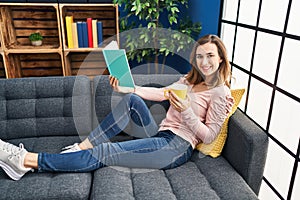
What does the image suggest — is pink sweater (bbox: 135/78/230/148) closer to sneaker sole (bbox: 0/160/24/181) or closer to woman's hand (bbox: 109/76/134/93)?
woman's hand (bbox: 109/76/134/93)

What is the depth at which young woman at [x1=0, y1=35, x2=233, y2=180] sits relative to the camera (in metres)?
1.47

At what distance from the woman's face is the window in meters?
0.36

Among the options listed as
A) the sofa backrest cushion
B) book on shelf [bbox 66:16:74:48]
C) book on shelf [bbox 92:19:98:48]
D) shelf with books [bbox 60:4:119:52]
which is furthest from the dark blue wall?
the sofa backrest cushion

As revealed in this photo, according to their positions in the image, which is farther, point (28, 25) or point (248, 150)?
point (28, 25)

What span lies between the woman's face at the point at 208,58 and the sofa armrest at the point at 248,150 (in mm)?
321

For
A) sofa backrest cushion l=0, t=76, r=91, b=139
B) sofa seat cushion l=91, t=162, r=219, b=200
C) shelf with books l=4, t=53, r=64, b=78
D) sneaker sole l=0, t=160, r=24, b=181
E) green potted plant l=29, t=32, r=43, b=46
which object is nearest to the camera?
sofa seat cushion l=91, t=162, r=219, b=200

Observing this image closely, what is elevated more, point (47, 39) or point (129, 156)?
point (47, 39)

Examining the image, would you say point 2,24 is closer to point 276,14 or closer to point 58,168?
point 58,168

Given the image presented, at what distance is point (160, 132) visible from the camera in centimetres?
167

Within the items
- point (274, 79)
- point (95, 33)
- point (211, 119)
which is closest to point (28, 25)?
point (95, 33)

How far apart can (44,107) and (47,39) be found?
1261mm

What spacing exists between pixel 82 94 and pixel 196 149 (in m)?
0.81

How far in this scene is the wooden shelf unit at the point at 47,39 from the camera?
256cm

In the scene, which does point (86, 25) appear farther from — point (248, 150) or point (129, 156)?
point (248, 150)
